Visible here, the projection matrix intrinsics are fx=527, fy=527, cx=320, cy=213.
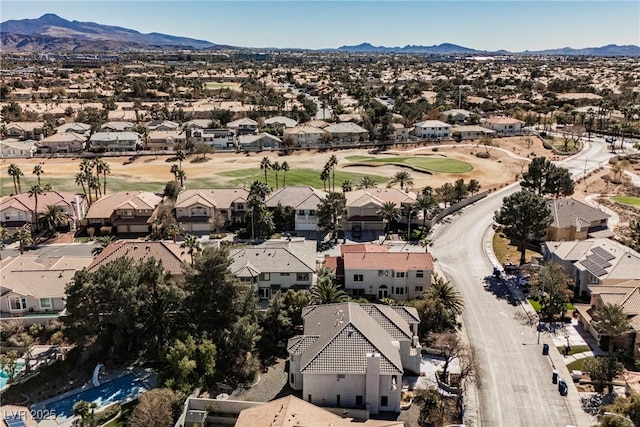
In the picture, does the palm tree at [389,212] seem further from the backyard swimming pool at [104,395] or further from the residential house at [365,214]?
the backyard swimming pool at [104,395]

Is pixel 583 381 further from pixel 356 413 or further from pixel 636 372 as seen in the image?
pixel 356 413

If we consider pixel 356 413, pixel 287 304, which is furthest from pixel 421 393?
pixel 287 304

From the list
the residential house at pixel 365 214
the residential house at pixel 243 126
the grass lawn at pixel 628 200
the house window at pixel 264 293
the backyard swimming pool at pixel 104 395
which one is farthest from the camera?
the residential house at pixel 243 126

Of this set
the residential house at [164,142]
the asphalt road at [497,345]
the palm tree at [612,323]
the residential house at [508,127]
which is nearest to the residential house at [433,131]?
the residential house at [508,127]

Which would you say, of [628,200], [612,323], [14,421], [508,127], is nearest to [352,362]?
[14,421]

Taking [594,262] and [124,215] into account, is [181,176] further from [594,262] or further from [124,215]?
[594,262]

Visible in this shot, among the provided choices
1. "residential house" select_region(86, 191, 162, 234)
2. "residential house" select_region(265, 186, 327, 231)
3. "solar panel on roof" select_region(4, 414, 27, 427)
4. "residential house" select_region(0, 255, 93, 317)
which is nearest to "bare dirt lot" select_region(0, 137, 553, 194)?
"residential house" select_region(86, 191, 162, 234)
